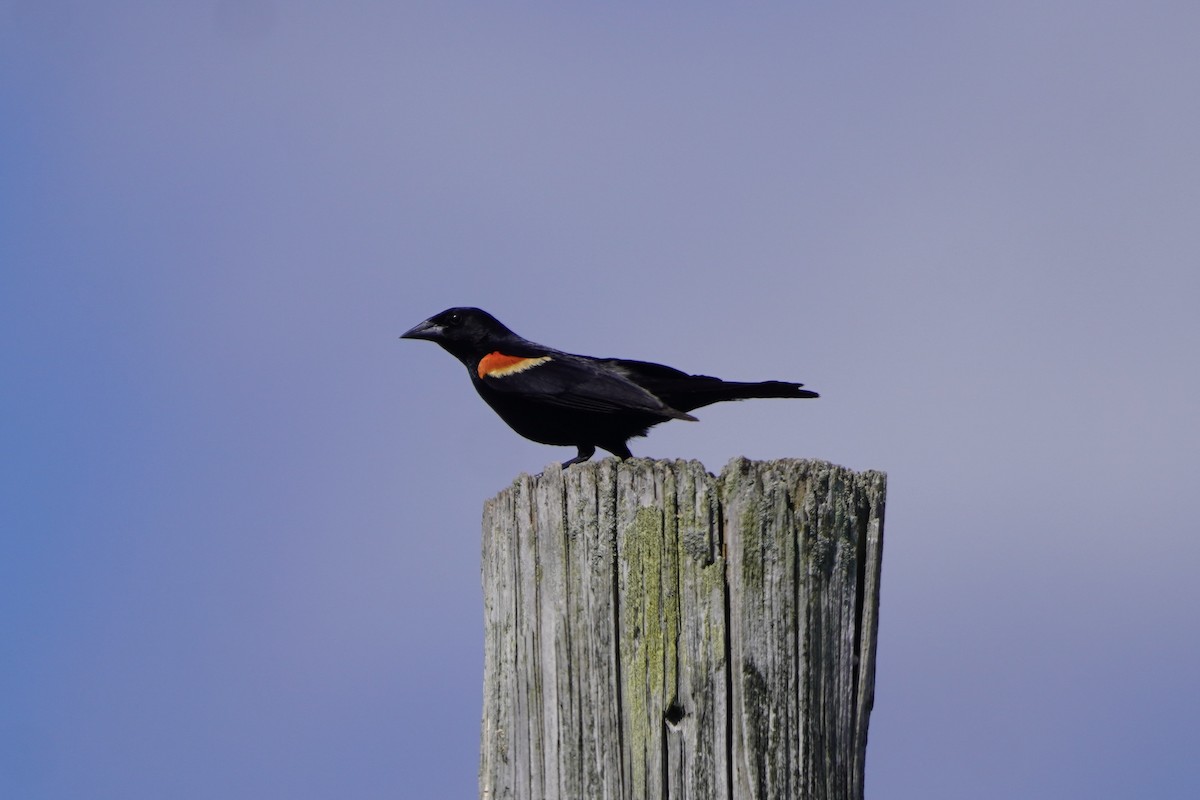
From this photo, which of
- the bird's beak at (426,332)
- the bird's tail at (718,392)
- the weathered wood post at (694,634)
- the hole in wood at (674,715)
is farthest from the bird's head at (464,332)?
the hole in wood at (674,715)

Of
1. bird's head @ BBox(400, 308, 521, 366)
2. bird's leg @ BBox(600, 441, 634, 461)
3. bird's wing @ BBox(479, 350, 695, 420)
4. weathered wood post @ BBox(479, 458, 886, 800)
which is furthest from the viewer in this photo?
bird's head @ BBox(400, 308, 521, 366)

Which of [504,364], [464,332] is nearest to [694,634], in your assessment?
[504,364]

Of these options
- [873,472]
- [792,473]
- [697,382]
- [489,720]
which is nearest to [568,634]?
[489,720]

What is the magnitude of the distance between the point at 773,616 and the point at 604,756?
471mm

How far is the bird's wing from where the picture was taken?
21.7 ft

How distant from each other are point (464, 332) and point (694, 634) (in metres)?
5.70

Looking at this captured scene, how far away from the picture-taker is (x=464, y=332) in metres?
8.15

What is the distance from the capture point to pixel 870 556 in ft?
9.38

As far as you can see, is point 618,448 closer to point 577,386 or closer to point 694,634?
point 577,386

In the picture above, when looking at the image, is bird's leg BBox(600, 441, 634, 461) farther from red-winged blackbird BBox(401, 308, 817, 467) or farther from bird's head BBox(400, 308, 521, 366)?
bird's head BBox(400, 308, 521, 366)

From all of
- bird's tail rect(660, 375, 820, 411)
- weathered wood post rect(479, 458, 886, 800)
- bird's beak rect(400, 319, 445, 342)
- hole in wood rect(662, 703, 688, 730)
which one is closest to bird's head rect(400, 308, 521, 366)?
bird's beak rect(400, 319, 445, 342)

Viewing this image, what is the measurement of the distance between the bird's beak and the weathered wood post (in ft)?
17.8

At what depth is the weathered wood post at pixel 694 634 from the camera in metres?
2.62

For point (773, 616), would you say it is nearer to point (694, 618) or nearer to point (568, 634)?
point (694, 618)
